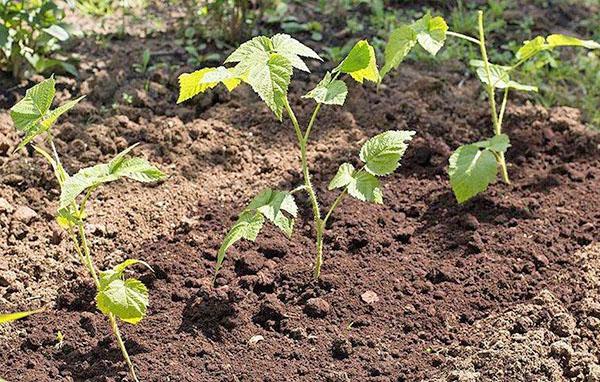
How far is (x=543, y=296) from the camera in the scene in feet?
11.1

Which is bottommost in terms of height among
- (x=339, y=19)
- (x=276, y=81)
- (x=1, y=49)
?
(x=339, y=19)

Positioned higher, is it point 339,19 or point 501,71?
point 501,71

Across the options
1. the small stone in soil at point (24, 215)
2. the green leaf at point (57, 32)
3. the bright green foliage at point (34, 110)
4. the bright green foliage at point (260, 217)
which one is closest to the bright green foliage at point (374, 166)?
the bright green foliage at point (260, 217)

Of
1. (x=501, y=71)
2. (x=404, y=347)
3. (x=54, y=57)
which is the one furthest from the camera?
(x=54, y=57)

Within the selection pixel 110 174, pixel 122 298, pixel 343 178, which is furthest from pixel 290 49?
pixel 122 298

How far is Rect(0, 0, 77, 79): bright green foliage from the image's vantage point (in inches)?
169

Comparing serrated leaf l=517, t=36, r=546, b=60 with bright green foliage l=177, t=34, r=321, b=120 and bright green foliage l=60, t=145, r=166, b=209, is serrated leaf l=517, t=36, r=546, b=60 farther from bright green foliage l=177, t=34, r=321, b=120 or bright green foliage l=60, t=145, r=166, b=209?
bright green foliage l=60, t=145, r=166, b=209

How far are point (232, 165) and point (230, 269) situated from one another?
2.33 feet

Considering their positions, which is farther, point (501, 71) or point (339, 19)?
point (339, 19)

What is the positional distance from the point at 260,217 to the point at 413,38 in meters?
0.92

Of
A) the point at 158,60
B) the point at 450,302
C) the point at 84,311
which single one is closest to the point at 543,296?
the point at 450,302

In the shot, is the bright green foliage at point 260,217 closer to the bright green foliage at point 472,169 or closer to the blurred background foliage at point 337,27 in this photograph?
the bright green foliage at point 472,169

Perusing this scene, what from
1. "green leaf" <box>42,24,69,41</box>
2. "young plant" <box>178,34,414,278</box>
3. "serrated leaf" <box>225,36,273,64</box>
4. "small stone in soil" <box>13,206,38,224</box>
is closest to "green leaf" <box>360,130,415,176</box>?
"young plant" <box>178,34,414,278</box>

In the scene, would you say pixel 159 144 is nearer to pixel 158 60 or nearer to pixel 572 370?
pixel 158 60
